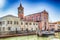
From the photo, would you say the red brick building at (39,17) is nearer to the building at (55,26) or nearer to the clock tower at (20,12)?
the clock tower at (20,12)

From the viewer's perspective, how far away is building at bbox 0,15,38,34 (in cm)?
232

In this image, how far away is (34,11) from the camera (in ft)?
8.65

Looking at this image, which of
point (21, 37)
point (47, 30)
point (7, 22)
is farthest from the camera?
point (47, 30)

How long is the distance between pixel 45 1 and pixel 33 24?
65 centimetres

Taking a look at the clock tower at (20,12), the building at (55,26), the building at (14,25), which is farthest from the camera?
the building at (55,26)

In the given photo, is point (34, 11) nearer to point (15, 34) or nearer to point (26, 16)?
point (26, 16)

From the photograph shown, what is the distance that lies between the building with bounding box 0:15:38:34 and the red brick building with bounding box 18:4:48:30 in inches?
3.4

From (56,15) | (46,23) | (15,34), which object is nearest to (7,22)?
(15,34)

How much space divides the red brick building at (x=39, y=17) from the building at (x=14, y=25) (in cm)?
9

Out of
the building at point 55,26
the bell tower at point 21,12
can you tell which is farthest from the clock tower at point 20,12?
the building at point 55,26

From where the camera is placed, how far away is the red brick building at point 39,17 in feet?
8.18

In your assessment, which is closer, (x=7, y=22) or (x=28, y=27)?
(x=7, y=22)

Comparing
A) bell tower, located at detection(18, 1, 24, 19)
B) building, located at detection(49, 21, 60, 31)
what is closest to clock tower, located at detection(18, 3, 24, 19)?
bell tower, located at detection(18, 1, 24, 19)

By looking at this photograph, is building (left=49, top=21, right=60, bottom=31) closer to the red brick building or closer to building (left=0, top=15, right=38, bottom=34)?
the red brick building
